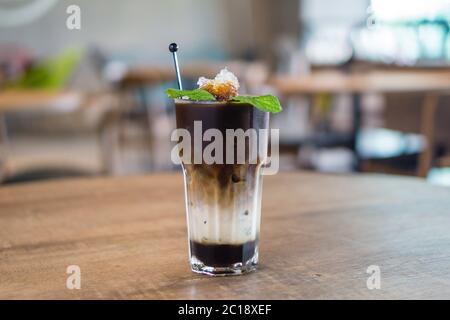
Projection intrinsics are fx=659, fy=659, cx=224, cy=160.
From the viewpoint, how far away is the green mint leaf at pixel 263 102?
2.36ft

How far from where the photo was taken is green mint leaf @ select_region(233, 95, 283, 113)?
→ 72 cm

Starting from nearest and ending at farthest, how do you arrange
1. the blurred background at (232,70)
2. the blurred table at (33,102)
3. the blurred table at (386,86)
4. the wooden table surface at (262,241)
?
the wooden table surface at (262,241)
the blurred table at (386,86)
the blurred table at (33,102)
the blurred background at (232,70)

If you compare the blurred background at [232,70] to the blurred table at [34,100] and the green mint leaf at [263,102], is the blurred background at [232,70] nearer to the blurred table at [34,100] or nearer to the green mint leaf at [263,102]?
the blurred table at [34,100]

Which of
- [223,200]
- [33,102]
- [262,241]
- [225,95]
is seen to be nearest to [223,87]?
[225,95]

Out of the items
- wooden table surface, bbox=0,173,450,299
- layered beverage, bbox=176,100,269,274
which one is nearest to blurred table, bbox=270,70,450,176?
wooden table surface, bbox=0,173,450,299

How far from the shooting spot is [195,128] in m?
0.73

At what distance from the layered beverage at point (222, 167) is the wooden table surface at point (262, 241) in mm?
33

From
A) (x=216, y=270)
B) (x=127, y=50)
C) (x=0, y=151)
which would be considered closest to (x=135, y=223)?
(x=216, y=270)

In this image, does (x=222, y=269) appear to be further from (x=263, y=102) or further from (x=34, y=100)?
(x=34, y=100)

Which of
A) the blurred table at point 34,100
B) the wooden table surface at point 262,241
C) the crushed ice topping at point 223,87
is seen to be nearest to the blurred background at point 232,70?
the blurred table at point 34,100

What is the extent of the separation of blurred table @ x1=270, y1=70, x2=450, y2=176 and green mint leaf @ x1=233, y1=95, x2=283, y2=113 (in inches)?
86.8

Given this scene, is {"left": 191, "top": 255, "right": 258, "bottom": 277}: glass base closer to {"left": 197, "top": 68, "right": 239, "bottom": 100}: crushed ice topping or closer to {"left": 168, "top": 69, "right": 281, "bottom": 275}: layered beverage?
A: {"left": 168, "top": 69, "right": 281, "bottom": 275}: layered beverage

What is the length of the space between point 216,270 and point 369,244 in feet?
0.75
